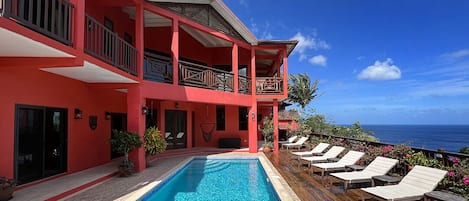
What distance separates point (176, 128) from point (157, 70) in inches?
200

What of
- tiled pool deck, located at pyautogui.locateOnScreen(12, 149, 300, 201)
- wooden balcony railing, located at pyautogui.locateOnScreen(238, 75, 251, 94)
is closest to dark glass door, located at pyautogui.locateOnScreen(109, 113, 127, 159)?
tiled pool deck, located at pyautogui.locateOnScreen(12, 149, 300, 201)

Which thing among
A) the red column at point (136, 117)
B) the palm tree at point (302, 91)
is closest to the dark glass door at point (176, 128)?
the red column at point (136, 117)

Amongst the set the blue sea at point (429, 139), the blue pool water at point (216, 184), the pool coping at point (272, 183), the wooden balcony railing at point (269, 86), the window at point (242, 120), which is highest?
the wooden balcony railing at point (269, 86)

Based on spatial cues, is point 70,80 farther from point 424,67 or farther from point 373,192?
point 424,67

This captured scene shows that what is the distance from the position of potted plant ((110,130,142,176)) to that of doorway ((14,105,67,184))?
55.9 inches

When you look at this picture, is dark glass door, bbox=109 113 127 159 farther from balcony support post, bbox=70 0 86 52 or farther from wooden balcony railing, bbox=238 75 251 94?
balcony support post, bbox=70 0 86 52

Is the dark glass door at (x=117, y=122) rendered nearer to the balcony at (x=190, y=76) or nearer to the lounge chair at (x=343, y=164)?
the balcony at (x=190, y=76)

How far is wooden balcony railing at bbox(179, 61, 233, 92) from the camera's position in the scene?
11.8 m

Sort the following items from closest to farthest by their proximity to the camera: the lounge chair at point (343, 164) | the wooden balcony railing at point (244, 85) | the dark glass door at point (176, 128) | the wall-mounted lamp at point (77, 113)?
the lounge chair at point (343, 164), the wall-mounted lamp at point (77, 113), the wooden balcony railing at point (244, 85), the dark glass door at point (176, 128)

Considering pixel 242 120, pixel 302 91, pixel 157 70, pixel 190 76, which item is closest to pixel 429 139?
pixel 302 91

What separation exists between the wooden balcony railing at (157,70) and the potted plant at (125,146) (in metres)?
2.70

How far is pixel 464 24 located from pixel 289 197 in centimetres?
2636

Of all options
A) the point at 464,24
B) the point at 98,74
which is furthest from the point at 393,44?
the point at 98,74

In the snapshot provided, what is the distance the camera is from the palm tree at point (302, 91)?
31.1 meters
